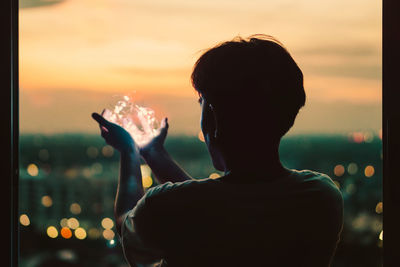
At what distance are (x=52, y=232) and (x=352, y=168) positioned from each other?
96cm

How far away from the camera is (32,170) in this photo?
123cm

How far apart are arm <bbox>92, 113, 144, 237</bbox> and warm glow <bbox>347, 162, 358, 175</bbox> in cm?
63

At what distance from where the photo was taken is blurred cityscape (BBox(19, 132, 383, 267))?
114cm

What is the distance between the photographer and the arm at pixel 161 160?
1115 millimetres

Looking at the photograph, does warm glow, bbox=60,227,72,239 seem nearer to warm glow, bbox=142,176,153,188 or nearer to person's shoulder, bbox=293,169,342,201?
warm glow, bbox=142,176,153,188

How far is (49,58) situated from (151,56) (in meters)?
0.32

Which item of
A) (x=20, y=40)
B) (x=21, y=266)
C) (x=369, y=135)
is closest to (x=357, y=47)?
(x=369, y=135)

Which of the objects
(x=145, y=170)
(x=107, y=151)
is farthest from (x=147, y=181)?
(x=107, y=151)

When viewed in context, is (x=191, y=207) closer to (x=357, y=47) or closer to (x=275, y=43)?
(x=275, y=43)

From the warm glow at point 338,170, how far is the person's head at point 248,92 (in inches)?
15.2

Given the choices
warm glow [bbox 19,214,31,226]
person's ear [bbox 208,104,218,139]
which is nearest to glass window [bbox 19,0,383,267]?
warm glow [bbox 19,214,31,226]

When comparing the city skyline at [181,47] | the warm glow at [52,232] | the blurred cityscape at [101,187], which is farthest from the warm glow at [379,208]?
the warm glow at [52,232]

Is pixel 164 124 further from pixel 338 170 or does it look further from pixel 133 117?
pixel 338 170
